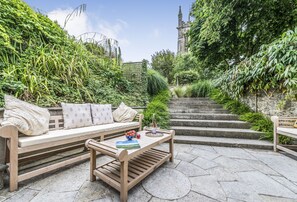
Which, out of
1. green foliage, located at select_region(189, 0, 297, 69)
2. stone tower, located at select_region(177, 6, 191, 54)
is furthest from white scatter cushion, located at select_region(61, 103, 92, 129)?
stone tower, located at select_region(177, 6, 191, 54)

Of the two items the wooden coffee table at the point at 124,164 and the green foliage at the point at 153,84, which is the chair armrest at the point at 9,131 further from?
the green foliage at the point at 153,84

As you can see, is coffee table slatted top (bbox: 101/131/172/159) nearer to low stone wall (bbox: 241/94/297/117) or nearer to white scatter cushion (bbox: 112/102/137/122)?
white scatter cushion (bbox: 112/102/137/122)

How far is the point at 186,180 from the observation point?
1720mm

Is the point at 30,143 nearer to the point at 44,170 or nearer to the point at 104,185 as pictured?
the point at 44,170

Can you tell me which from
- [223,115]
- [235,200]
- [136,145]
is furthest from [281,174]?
[223,115]

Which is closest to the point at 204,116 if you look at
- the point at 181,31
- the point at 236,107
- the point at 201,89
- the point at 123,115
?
the point at 236,107

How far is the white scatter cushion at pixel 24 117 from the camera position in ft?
5.41

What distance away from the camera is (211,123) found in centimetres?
373

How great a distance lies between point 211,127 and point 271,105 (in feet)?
4.55

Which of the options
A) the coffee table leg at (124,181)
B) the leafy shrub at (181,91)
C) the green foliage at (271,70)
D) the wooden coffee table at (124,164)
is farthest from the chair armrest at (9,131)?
the leafy shrub at (181,91)

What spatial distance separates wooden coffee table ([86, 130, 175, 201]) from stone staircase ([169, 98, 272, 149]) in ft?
4.77

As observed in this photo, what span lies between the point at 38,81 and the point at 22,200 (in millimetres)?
2071

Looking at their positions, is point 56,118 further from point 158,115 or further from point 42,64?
point 158,115

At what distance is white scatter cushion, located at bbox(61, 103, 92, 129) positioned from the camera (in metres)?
2.46
